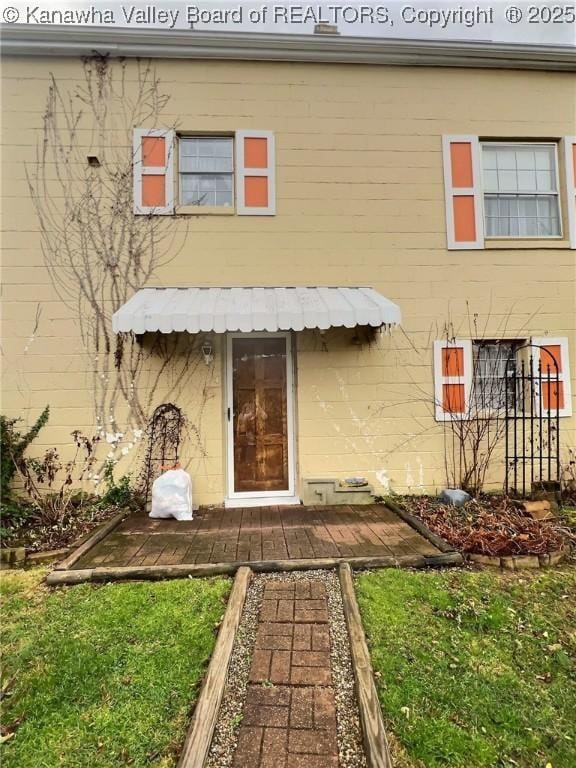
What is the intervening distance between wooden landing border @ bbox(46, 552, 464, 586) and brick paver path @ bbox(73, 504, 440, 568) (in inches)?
5.0

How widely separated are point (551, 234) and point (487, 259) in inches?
54.6

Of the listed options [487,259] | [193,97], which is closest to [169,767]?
[487,259]

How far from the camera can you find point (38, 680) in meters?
2.96

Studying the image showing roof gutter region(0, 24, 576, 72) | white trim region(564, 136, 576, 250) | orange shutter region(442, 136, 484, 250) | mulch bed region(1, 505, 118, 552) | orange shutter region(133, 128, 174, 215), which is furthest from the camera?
white trim region(564, 136, 576, 250)

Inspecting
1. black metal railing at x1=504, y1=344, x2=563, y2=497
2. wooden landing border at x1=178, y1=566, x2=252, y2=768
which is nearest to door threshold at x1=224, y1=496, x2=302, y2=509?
wooden landing border at x1=178, y1=566, x2=252, y2=768

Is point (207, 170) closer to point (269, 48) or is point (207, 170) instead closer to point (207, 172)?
point (207, 172)

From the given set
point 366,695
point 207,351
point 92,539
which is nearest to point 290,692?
point 366,695

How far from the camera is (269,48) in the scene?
22.8 ft

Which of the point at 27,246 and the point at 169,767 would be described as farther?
the point at 27,246

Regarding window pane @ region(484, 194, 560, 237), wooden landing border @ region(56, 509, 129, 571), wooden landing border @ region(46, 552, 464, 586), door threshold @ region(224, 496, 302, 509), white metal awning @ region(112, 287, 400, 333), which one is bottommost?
wooden landing border @ region(46, 552, 464, 586)

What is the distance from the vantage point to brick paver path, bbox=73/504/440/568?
15.4 feet

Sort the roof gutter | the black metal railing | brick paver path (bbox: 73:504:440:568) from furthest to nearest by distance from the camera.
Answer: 1. the black metal railing
2. the roof gutter
3. brick paver path (bbox: 73:504:440:568)

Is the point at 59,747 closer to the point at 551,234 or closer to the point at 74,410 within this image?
the point at 74,410

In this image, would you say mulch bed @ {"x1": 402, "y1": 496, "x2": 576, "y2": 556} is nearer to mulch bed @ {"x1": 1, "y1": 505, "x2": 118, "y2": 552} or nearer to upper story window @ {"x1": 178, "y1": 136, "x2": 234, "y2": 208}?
mulch bed @ {"x1": 1, "y1": 505, "x2": 118, "y2": 552}
